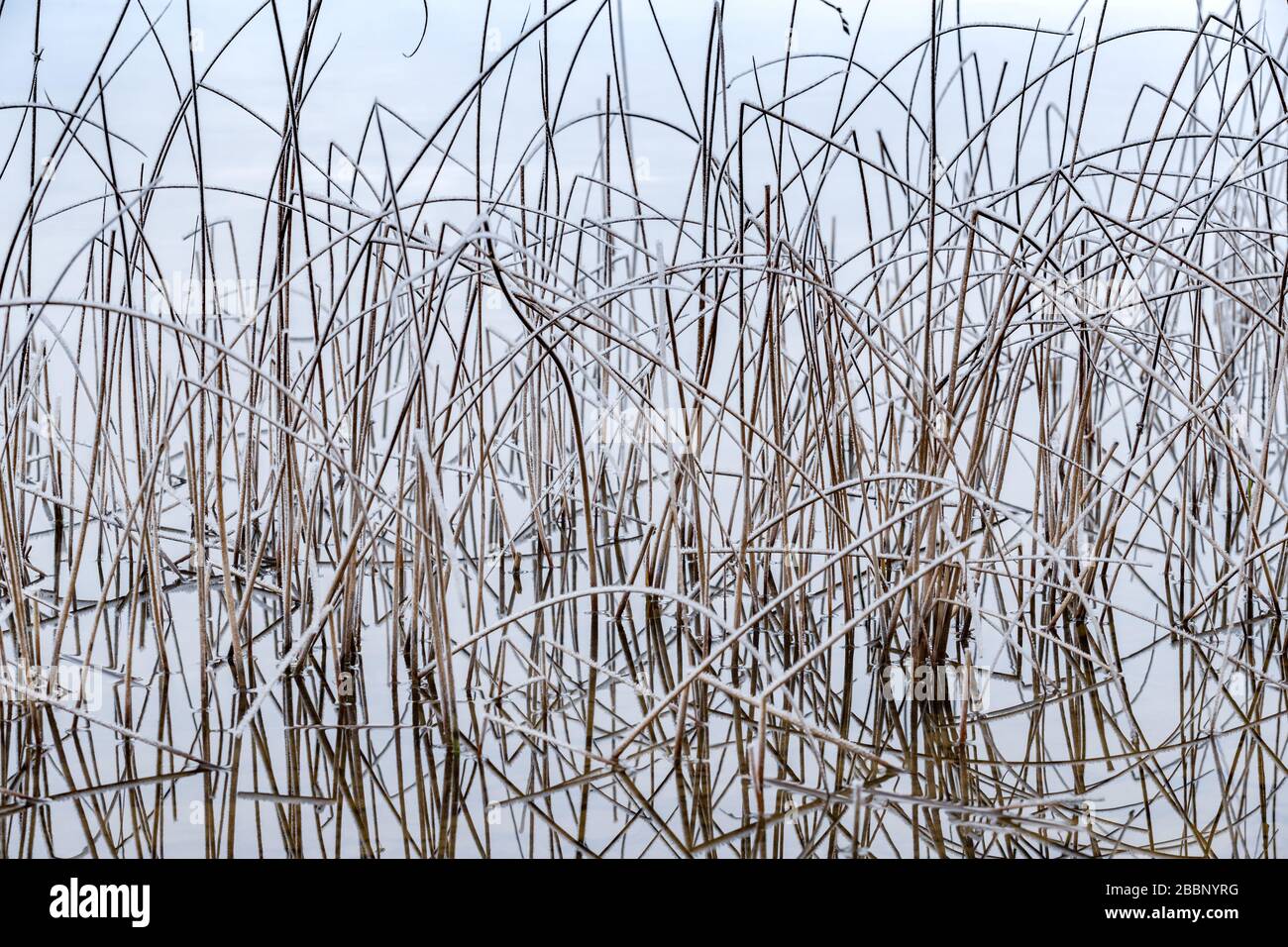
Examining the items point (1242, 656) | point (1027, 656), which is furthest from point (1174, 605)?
point (1027, 656)

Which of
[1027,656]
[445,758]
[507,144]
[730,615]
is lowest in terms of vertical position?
[445,758]

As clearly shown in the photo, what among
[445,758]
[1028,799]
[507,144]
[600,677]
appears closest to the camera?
[1028,799]

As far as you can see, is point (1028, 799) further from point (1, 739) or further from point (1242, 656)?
point (1, 739)

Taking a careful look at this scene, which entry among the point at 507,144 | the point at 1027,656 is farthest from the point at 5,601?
the point at 507,144

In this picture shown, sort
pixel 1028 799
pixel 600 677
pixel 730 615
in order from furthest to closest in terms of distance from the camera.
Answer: pixel 730 615
pixel 600 677
pixel 1028 799

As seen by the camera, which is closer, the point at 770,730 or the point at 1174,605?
the point at 770,730

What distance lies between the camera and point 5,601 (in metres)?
1.78

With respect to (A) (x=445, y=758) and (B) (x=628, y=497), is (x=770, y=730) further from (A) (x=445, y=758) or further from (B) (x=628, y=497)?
(B) (x=628, y=497)

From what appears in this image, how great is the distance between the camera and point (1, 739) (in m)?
1.32
